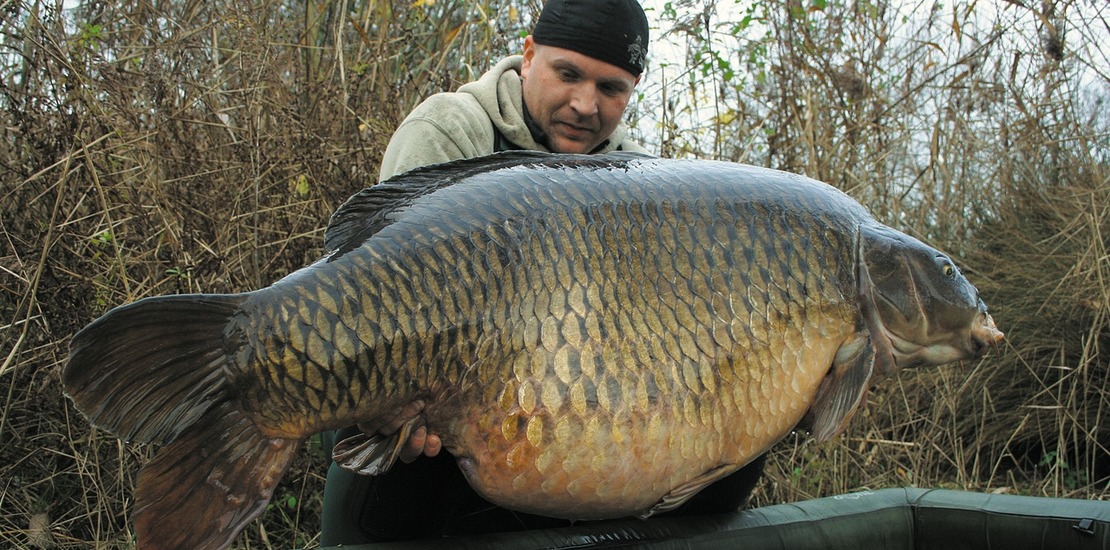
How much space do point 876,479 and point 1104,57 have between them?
1.72m

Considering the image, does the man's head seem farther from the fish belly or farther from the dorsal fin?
the fish belly

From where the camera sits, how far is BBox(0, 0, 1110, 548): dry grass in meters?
2.40

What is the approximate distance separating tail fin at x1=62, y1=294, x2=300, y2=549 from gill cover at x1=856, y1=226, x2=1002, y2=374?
79 cm

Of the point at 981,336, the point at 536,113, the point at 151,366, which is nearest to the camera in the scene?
the point at 151,366

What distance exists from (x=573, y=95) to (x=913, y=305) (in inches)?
31.4

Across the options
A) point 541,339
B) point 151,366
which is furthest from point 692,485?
point 151,366

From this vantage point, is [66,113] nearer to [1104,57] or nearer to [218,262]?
[218,262]

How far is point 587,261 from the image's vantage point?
1.25 meters

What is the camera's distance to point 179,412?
1.10 metres

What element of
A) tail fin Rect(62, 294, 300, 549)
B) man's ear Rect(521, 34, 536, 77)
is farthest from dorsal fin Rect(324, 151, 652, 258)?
man's ear Rect(521, 34, 536, 77)

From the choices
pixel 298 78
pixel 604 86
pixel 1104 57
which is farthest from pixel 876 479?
pixel 298 78

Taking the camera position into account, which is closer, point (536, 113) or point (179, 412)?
point (179, 412)

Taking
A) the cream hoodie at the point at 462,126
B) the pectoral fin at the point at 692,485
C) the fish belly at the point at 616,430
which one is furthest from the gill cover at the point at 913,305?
the cream hoodie at the point at 462,126

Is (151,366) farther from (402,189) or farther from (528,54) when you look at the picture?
(528,54)
